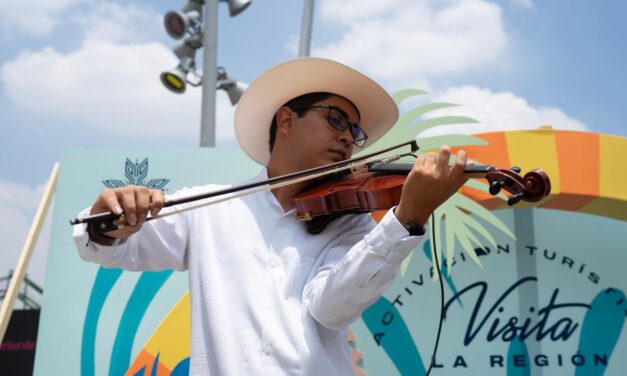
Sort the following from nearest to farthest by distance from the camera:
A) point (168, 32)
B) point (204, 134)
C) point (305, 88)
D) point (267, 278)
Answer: point (267, 278)
point (305, 88)
point (204, 134)
point (168, 32)

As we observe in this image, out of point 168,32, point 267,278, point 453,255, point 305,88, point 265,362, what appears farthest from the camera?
point 168,32

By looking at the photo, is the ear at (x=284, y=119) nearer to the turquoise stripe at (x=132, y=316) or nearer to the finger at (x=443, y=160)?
the finger at (x=443, y=160)

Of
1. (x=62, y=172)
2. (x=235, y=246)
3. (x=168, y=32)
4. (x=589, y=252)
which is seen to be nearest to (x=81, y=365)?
(x=62, y=172)

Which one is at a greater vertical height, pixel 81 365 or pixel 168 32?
pixel 168 32

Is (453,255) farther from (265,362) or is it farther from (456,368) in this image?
(265,362)

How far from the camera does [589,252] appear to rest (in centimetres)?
430

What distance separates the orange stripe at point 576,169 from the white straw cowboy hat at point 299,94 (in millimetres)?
2490

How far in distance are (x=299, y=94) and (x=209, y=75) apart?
198 inches

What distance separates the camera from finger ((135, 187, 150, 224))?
135cm

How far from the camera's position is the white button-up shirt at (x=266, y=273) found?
4.32 feet

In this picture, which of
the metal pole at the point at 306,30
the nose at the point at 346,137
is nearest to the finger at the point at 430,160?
the nose at the point at 346,137

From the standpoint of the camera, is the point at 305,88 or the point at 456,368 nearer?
the point at 305,88

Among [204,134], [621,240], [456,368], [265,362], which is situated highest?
[204,134]

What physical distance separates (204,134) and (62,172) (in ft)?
7.66
